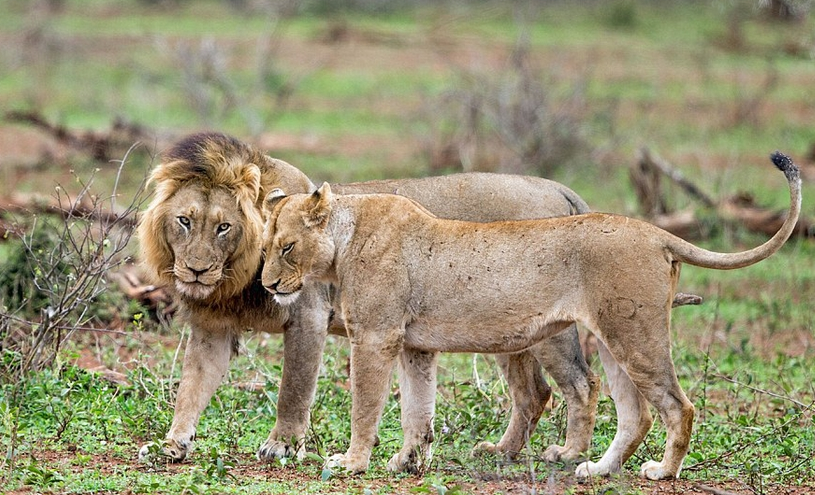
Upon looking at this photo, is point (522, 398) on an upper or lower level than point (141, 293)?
upper

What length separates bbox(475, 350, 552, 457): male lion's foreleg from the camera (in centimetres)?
624

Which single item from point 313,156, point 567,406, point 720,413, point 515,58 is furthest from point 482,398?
point 313,156

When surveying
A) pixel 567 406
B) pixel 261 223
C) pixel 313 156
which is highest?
pixel 261 223

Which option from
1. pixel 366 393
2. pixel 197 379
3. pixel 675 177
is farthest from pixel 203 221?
pixel 675 177

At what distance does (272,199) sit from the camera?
5.65m

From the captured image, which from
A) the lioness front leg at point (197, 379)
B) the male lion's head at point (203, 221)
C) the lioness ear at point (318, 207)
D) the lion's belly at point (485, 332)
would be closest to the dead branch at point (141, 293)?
the lioness front leg at point (197, 379)

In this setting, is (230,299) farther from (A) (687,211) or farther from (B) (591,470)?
(A) (687,211)

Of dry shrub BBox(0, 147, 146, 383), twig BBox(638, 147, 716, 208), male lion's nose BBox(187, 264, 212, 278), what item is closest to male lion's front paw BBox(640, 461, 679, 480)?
male lion's nose BBox(187, 264, 212, 278)

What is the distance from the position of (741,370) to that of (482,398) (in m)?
1.86

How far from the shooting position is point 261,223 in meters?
5.90

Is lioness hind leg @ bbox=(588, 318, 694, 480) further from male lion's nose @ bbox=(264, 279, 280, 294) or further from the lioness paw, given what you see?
male lion's nose @ bbox=(264, 279, 280, 294)

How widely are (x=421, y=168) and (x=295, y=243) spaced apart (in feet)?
33.0

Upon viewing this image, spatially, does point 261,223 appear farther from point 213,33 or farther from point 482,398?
point 213,33

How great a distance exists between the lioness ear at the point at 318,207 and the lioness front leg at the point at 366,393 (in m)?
0.56
